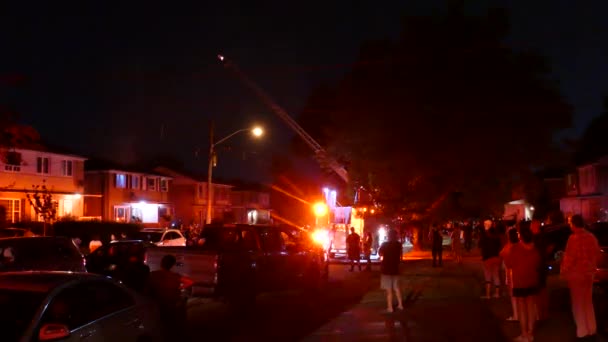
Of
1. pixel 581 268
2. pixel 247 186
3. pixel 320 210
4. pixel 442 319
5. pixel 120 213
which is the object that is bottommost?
pixel 442 319

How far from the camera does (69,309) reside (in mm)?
6926

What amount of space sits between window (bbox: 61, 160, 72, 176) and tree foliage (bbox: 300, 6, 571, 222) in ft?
69.4

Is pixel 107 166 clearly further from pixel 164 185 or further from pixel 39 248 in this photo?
pixel 39 248

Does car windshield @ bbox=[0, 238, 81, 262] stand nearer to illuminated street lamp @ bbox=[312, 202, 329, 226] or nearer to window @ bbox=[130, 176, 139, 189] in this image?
illuminated street lamp @ bbox=[312, 202, 329, 226]

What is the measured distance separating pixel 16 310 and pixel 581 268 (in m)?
7.60

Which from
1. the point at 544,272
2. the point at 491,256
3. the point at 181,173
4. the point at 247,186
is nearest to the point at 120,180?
the point at 181,173

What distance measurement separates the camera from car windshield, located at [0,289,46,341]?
6246 millimetres

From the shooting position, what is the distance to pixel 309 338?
12.5m

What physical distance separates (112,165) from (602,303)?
1885 inches

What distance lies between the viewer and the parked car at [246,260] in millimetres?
16109

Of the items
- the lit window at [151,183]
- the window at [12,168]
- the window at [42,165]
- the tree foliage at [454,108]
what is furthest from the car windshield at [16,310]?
the lit window at [151,183]

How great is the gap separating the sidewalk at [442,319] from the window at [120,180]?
→ 4012cm

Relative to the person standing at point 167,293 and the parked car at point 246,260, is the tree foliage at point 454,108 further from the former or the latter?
the person standing at point 167,293

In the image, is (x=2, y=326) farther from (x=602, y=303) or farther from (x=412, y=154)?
(x=412, y=154)
